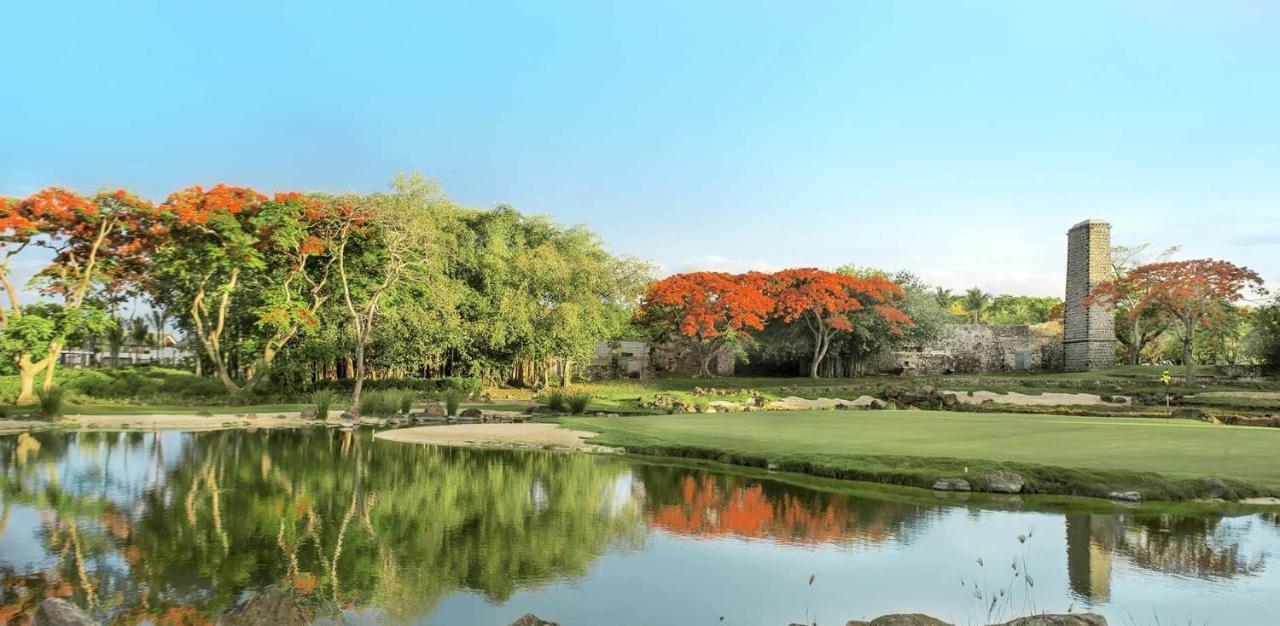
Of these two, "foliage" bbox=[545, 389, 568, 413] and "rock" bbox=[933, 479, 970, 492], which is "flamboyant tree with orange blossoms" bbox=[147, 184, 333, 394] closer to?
"foliage" bbox=[545, 389, 568, 413]

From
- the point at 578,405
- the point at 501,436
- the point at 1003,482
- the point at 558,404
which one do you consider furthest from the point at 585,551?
the point at 558,404

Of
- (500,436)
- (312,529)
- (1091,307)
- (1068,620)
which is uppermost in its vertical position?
(1091,307)

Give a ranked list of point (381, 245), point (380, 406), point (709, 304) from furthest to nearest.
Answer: point (709, 304), point (381, 245), point (380, 406)

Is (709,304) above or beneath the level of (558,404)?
above

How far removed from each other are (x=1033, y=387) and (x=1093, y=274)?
13540 mm

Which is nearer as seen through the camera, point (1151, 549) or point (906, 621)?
point (906, 621)

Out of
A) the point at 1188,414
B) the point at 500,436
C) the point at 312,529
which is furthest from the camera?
the point at 1188,414

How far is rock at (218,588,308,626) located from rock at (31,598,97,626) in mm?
772

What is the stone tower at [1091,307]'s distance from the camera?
4638cm

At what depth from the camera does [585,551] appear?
7.94 m

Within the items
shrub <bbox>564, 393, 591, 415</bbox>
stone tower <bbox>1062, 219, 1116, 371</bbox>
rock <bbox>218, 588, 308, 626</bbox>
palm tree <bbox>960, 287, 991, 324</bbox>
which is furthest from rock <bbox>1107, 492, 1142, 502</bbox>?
palm tree <bbox>960, 287, 991, 324</bbox>

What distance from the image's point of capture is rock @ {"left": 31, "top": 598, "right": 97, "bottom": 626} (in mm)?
4832

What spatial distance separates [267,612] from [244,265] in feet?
87.9

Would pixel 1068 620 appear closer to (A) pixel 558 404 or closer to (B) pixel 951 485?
(B) pixel 951 485
